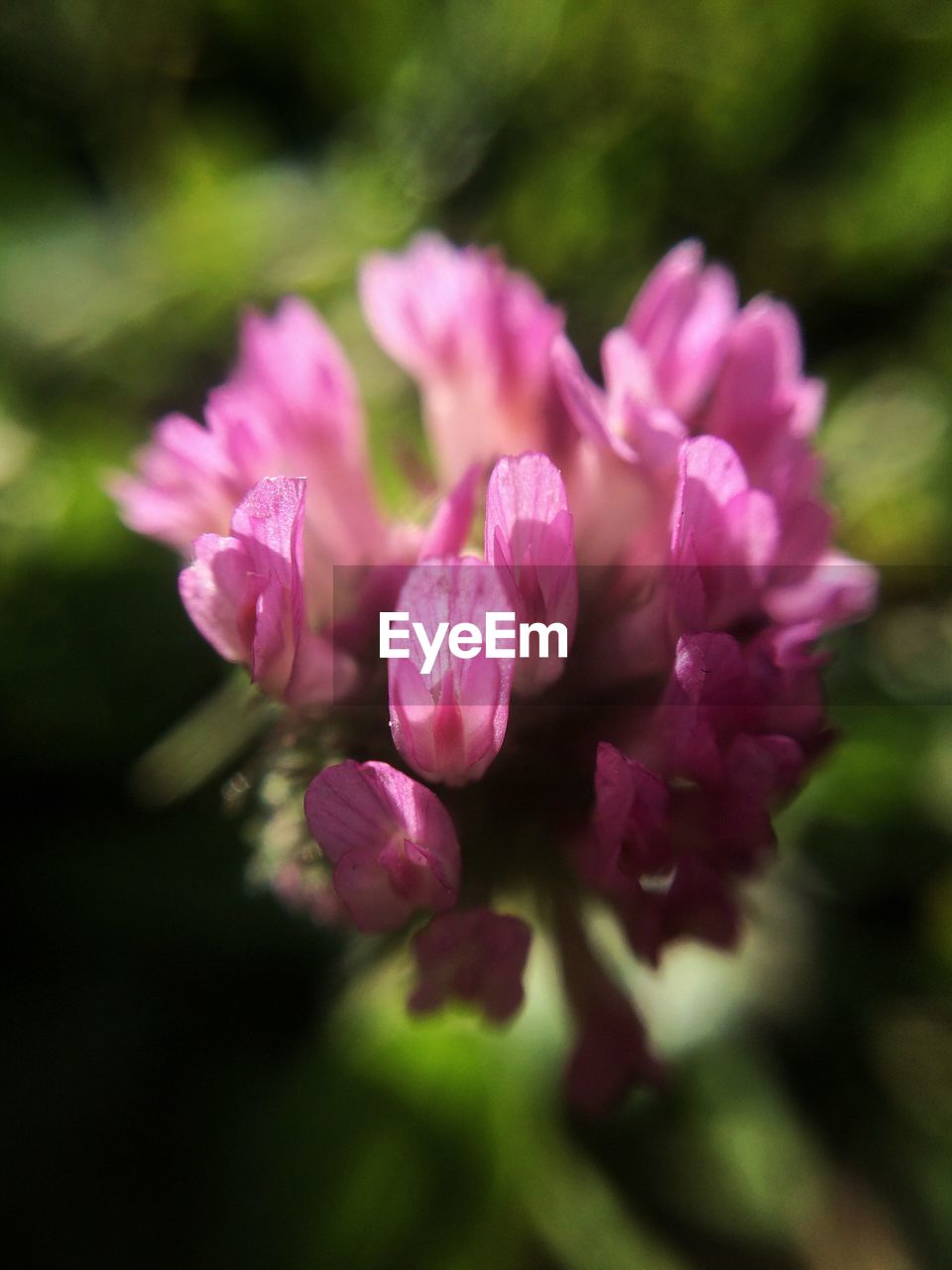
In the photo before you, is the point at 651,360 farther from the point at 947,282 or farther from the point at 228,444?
the point at 947,282

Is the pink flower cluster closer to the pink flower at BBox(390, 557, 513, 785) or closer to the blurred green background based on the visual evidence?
the pink flower at BBox(390, 557, 513, 785)

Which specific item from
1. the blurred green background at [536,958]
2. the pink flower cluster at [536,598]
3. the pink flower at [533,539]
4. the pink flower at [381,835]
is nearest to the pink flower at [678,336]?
the pink flower cluster at [536,598]

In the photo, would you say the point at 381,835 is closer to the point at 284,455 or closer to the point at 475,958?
the point at 475,958

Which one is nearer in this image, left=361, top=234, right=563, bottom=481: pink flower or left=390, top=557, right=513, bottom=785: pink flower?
left=390, top=557, right=513, bottom=785: pink flower

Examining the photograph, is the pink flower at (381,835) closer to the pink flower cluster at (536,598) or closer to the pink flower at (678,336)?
the pink flower cluster at (536,598)

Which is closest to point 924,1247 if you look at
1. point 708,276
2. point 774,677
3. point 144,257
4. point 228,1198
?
point 228,1198

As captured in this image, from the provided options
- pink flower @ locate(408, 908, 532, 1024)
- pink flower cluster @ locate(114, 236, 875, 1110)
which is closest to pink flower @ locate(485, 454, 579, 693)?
pink flower cluster @ locate(114, 236, 875, 1110)

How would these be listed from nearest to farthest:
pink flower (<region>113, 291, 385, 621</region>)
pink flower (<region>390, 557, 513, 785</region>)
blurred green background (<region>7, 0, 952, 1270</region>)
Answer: pink flower (<region>390, 557, 513, 785</region>), pink flower (<region>113, 291, 385, 621</region>), blurred green background (<region>7, 0, 952, 1270</region>)

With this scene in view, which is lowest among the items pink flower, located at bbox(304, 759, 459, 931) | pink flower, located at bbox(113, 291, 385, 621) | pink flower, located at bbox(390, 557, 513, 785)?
pink flower, located at bbox(304, 759, 459, 931)
